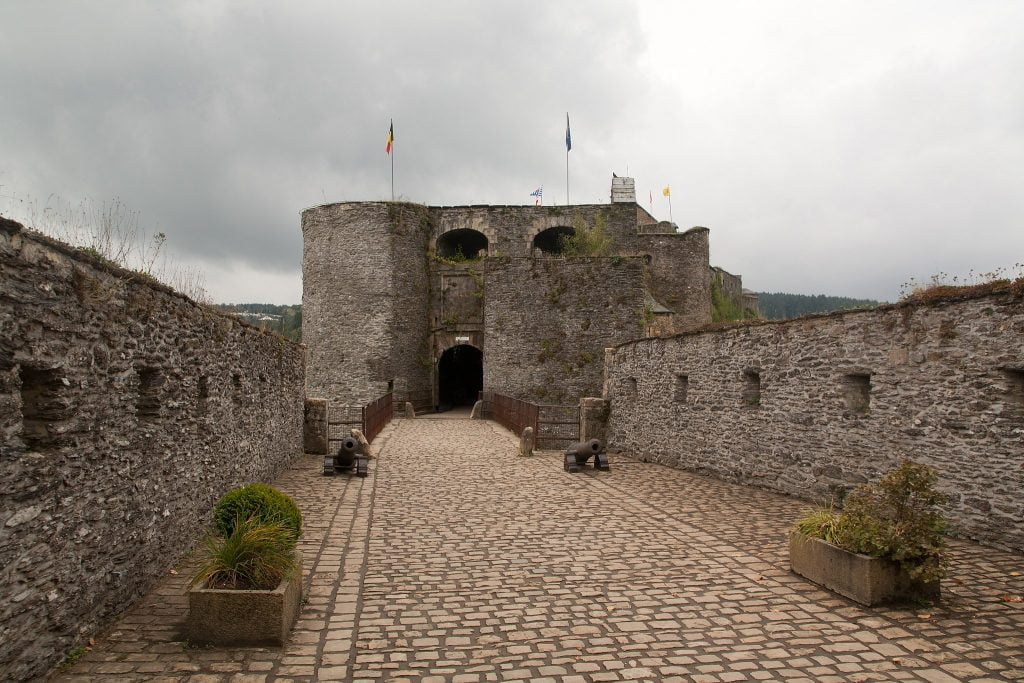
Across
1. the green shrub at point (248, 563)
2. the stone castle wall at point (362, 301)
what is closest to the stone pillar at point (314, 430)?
the green shrub at point (248, 563)

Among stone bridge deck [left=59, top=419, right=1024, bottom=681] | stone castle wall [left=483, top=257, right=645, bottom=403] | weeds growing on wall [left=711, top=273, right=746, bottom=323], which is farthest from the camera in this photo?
weeds growing on wall [left=711, top=273, right=746, bottom=323]

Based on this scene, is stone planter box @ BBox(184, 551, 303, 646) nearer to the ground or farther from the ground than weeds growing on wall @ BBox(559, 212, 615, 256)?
nearer to the ground

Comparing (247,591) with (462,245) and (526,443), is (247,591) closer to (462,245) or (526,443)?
(526,443)

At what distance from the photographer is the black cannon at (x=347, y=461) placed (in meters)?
12.6

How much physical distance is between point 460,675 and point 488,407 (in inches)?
857

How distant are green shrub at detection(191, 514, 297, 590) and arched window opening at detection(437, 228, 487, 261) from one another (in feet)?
83.9

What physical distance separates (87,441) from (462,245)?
29.0 metres

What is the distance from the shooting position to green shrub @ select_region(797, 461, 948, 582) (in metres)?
5.73

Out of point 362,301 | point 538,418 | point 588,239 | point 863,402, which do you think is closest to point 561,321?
point 588,239

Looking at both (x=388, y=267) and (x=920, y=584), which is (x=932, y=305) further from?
(x=388, y=267)

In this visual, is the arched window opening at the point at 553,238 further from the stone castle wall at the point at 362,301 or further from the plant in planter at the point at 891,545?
the plant in planter at the point at 891,545

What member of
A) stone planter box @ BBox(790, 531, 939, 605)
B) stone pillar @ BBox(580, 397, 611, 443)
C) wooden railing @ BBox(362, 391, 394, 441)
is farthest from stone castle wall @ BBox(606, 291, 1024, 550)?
Answer: wooden railing @ BBox(362, 391, 394, 441)

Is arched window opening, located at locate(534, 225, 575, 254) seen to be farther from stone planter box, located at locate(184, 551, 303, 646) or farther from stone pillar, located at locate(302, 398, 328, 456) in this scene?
stone planter box, located at locate(184, 551, 303, 646)

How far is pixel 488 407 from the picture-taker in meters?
26.4
